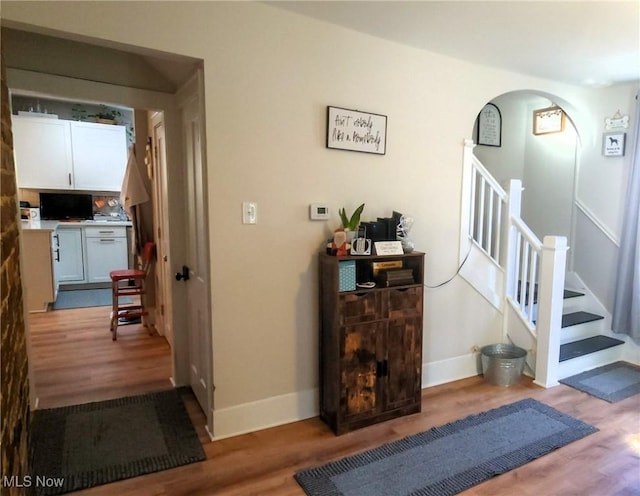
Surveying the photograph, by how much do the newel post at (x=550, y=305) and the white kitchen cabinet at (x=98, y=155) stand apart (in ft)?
19.7

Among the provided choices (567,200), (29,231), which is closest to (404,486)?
(567,200)

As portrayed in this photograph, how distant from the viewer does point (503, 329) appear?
3.33 metres

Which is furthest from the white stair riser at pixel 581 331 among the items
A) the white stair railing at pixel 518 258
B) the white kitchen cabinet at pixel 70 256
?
the white kitchen cabinet at pixel 70 256

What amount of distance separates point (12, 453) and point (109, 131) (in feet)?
19.5

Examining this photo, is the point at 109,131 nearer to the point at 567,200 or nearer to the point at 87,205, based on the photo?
the point at 87,205

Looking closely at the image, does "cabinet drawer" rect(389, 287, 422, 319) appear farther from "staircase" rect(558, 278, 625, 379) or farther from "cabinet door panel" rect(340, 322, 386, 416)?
"staircase" rect(558, 278, 625, 379)

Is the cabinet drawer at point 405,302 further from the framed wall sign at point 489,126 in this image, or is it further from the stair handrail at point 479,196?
the framed wall sign at point 489,126

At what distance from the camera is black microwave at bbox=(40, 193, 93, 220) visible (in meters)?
5.99

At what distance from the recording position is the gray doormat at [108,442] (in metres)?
2.00

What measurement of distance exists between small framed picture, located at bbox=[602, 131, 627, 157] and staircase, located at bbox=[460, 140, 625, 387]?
45.1 inches

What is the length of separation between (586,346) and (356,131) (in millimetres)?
2761

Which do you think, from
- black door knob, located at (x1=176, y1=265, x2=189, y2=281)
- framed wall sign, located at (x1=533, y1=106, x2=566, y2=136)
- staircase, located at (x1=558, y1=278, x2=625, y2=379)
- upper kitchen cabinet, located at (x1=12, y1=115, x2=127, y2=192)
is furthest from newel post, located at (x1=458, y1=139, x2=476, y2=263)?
upper kitchen cabinet, located at (x1=12, y1=115, x2=127, y2=192)

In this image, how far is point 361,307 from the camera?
2369 mm

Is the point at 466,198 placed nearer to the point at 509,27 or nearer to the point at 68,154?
the point at 509,27
